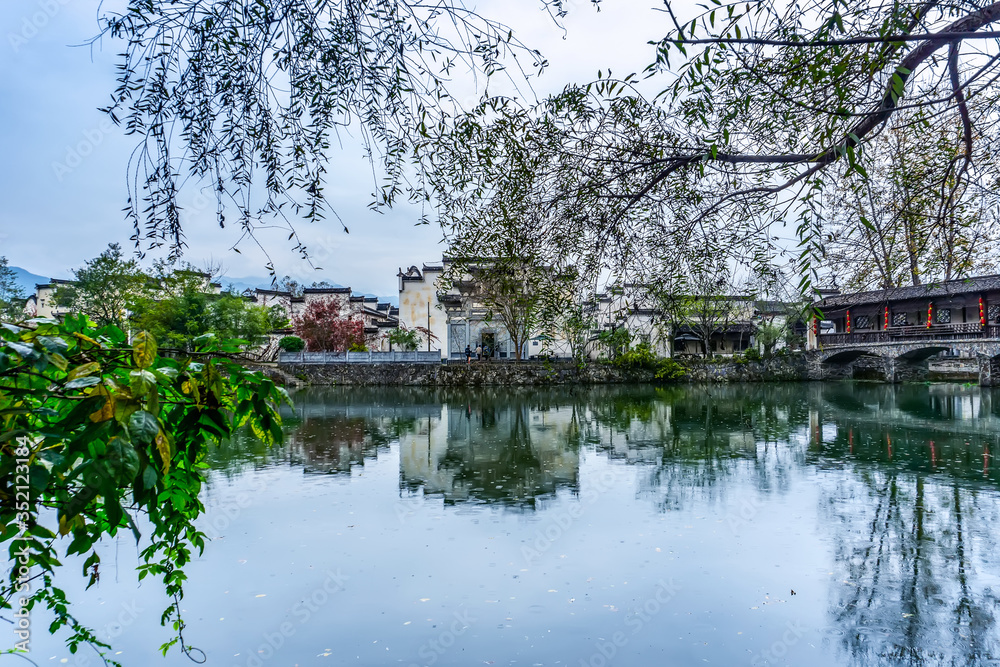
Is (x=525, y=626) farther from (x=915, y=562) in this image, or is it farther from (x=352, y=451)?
(x=352, y=451)

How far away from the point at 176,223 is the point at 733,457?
963 centimetres

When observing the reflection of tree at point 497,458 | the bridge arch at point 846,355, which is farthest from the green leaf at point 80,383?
the bridge arch at point 846,355

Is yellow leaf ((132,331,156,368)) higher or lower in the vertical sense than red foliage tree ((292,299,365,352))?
lower

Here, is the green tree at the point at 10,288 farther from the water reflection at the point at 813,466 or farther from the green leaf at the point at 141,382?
the green leaf at the point at 141,382

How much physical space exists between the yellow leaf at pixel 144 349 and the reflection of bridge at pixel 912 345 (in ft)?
93.8

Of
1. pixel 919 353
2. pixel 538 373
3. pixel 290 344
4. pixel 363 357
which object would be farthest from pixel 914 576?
pixel 290 344

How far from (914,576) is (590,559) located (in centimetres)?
254

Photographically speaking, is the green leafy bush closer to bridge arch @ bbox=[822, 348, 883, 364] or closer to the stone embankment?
the stone embankment

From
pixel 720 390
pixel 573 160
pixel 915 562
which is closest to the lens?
pixel 573 160

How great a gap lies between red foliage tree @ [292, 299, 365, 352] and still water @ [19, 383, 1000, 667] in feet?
65.0

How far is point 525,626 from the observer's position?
4098mm

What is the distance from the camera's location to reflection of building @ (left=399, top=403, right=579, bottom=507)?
7895 mm

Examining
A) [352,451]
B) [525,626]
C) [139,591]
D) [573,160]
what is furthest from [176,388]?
[352,451]

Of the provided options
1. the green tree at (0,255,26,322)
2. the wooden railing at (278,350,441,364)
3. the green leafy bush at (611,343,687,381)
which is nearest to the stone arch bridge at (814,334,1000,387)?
the green leafy bush at (611,343,687,381)
